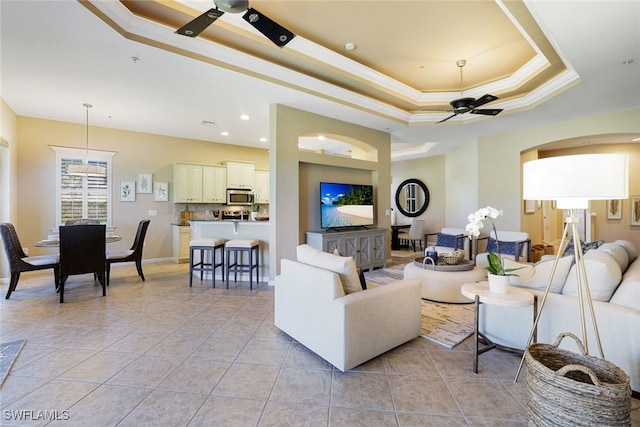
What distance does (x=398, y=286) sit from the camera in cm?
244

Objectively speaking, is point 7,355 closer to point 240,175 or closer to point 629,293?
point 629,293

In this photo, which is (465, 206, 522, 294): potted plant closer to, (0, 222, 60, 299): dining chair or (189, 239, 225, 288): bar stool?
(189, 239, 225, 288): bar stool

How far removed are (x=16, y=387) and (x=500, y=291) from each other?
11.8 feet

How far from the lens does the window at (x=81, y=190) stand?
5.49m

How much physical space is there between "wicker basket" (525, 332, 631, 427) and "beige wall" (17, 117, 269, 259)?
23.0 ft

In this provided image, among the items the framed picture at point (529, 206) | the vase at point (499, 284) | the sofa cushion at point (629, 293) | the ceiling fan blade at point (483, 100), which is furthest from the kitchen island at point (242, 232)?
the framed picture at point (529, 206)

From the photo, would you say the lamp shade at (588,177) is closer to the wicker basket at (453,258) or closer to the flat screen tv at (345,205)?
the wicker basket at (453,258)

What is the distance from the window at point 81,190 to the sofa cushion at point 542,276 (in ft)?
23.9

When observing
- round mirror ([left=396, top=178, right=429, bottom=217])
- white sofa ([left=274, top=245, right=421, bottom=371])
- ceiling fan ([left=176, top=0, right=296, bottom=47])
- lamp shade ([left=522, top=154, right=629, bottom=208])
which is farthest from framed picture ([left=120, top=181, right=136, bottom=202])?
round mirror ([left=396, top=178, right=429, bottom=217])

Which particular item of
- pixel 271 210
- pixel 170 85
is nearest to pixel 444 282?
pixel 271 210

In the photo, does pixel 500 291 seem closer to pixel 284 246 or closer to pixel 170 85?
pixel 284 246

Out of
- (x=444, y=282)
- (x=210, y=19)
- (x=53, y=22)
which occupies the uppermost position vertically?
(x=53, y=22)

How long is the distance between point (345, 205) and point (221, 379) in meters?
3.78

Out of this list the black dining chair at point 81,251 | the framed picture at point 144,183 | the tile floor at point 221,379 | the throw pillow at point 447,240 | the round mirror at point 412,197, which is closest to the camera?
the tile floor at point 221,379
